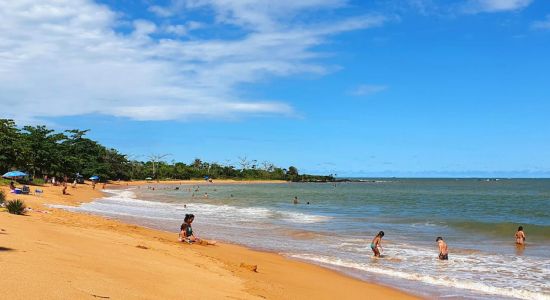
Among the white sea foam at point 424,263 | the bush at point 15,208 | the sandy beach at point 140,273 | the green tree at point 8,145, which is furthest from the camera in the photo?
the green tree at point 8,145

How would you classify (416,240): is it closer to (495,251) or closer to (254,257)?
(495,251)

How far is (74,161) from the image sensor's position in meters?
74.2

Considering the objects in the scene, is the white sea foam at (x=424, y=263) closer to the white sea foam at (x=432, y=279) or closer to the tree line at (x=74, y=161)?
the white sea foam at (x=432, y=279)

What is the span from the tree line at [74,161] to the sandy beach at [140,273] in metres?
42.1

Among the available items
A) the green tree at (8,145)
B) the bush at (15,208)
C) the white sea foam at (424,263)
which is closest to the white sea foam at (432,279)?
the white sea foam at (424,263)

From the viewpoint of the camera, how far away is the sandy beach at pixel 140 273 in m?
6.39

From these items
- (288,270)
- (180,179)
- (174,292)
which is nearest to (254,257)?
(288,270)

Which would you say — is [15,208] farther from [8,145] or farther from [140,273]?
[8,145]

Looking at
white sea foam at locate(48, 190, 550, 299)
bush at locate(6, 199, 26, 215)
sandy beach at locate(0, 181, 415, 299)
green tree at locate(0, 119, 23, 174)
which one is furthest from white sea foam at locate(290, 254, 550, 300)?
green tree at locate(0, 119, 23, 174)

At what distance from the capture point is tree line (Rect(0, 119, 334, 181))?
5012 centimetres

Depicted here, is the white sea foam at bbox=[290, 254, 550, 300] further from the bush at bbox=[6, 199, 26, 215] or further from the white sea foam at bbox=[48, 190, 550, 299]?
the bush at bbox=[6, 199, 26, 215]

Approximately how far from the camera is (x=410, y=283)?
12945 mm

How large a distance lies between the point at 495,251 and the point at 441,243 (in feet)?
14.9

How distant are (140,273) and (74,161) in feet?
235
